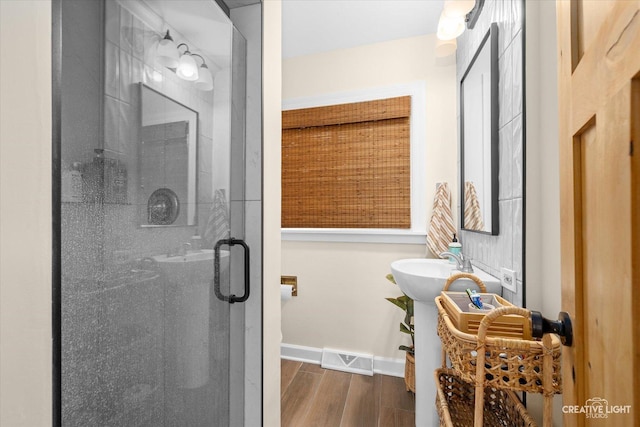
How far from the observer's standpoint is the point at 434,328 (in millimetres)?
1499

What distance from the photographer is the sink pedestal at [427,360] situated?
1492 millimetres

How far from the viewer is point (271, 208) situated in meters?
1.31

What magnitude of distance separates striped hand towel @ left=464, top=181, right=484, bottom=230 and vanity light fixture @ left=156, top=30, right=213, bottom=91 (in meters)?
1.45

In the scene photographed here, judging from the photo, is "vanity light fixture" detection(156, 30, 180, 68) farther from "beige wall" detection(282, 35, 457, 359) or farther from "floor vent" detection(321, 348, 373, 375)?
"floor vent" detection(321, 348, 373, 375)

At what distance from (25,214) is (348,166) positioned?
2093mm

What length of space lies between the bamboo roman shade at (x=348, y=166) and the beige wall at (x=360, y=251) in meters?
0.17

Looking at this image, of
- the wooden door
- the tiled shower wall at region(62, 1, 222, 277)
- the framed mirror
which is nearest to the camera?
the wooden door

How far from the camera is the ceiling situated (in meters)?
1.97

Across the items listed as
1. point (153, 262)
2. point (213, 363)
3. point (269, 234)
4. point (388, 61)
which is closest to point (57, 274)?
point (153, 262)

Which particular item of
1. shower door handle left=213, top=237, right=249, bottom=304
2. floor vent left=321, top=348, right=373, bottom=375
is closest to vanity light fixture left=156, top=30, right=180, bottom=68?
shower door handle left=213, top=237, right=249, bottom=304

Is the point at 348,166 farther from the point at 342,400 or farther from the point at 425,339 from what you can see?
the point at 342,400

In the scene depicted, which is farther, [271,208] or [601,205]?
[271,208]

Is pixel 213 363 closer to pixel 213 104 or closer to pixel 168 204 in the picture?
pixel 168 204

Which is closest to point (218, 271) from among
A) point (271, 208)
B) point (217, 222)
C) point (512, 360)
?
point (217, 222)
